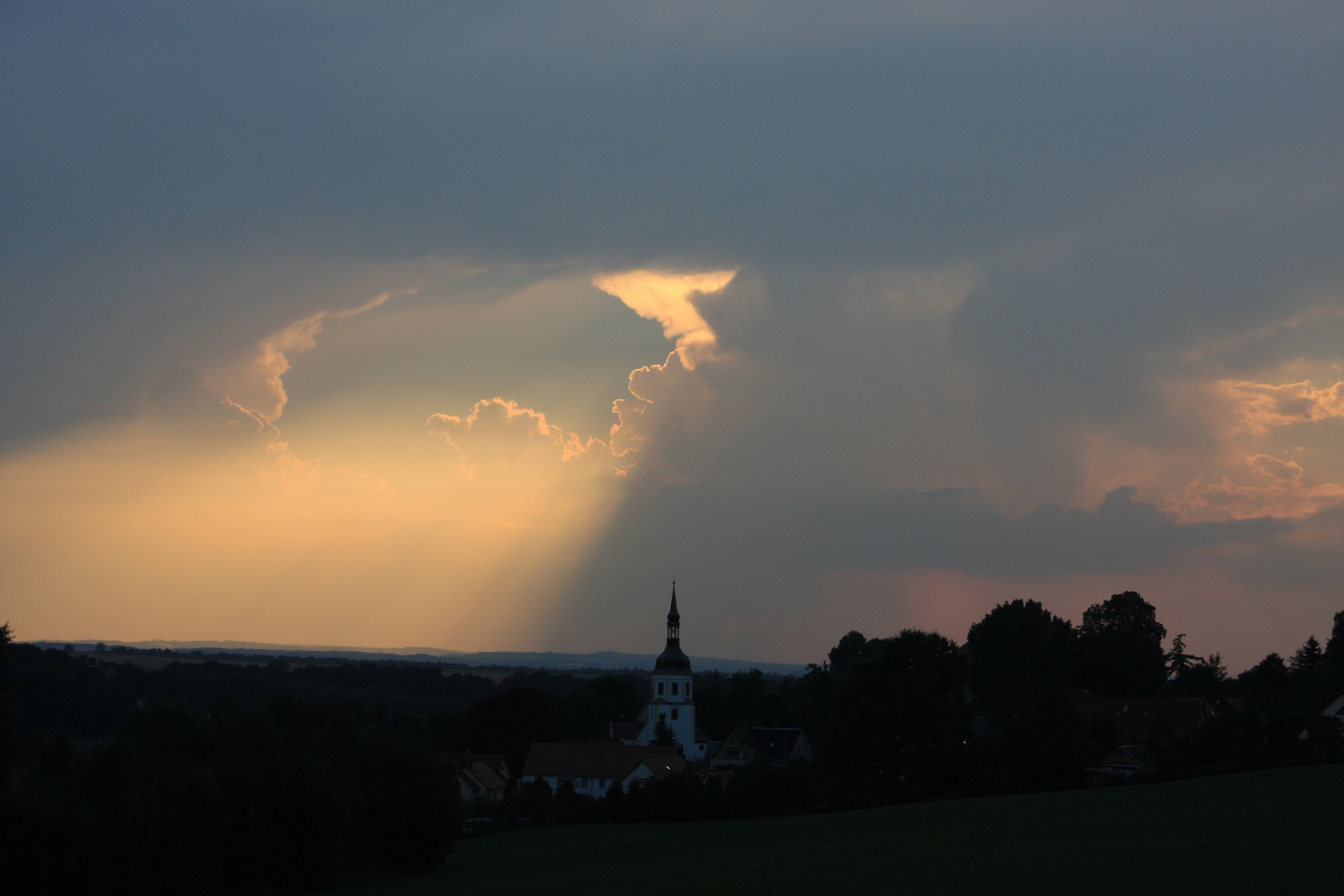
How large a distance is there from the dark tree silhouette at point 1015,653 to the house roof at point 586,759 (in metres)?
34.0

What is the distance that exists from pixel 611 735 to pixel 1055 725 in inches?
3441

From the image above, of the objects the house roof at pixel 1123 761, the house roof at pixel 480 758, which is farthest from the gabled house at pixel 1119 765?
the house roof at pixel 480 758

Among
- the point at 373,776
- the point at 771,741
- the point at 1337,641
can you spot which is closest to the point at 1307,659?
the point at 1337,641

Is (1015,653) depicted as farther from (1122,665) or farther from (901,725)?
(901,725)

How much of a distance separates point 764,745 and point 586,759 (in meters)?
35.8

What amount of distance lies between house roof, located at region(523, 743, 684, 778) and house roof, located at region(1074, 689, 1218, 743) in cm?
3743

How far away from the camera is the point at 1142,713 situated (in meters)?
97.7

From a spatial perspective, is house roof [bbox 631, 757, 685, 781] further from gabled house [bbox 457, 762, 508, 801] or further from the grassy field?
the grassy field

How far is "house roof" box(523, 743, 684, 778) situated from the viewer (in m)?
101

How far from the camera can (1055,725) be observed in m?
63.4

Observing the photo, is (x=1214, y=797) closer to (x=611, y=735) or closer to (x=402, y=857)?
(x=402, y=857)

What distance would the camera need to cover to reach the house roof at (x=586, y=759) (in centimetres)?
10106

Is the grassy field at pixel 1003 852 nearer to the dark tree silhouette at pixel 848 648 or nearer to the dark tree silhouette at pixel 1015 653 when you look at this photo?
the dark tree silhouette at pixel 1015 653

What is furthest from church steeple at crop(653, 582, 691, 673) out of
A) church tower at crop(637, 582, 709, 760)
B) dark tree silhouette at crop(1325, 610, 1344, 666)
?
dark tree silhouette at crop(1325, 610, 1344, 666)
